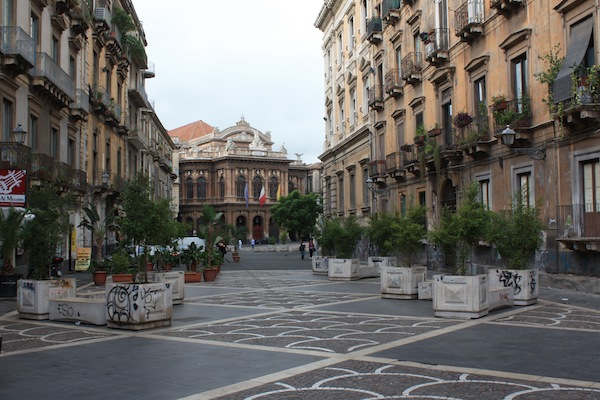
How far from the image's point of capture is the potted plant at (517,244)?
1526 cm

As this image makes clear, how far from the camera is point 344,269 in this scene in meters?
25.1

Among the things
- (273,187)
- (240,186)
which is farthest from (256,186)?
(273,187)

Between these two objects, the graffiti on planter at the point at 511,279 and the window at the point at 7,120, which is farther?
the window at the point at 7,120

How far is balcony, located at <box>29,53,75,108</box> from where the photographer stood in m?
24.5

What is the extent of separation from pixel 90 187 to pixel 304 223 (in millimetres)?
49241

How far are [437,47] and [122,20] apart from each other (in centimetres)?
2202

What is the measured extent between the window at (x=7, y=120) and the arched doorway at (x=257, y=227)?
7695 cm

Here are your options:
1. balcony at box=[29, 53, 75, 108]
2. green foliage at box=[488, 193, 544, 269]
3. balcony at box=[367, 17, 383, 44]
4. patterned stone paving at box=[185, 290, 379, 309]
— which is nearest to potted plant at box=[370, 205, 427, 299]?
patterned stone paving at box=[185, 290, 379, 309]

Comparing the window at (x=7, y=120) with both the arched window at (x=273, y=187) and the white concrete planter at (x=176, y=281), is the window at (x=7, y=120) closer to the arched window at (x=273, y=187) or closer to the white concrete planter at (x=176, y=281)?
the white concrete planter at (x=176, y=281)

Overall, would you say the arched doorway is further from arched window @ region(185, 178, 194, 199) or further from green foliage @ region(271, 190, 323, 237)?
green foliage @ region(271, 190, 323, 237)

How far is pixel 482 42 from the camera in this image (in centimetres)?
2334

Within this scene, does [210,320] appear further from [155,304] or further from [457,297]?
[457,297]

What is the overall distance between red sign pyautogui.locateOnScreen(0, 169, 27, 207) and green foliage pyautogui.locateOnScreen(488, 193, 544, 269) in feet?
37.5

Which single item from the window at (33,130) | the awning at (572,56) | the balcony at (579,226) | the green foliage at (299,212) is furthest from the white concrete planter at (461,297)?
the green foliage at (299,212)
